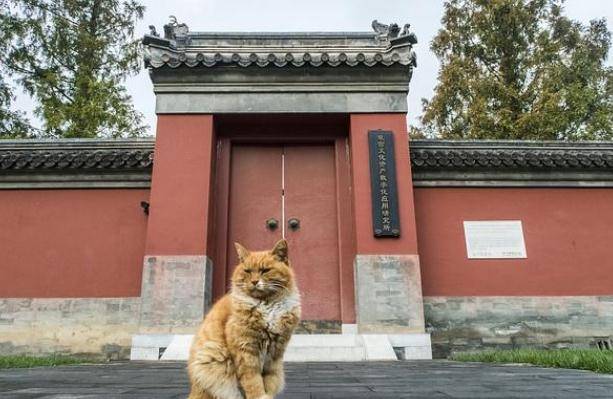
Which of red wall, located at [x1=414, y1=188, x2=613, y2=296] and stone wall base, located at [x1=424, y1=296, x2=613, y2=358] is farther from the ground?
red wall, located at [x1=414, y1=188, x2=613, y2=296]

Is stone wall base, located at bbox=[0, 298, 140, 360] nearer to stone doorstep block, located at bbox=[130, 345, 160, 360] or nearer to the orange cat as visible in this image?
stone doorstep block, located at bbox=[130, 345, 160, 360]

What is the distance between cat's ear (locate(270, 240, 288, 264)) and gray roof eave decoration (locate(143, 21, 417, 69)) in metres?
5.86

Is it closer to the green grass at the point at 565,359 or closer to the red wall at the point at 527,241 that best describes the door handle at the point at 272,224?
the red wall at the point at 527,241

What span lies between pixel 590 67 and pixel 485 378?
1559 cm

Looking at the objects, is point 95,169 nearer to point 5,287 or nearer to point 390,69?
point 5,287

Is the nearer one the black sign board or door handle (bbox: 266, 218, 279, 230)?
the black sign board

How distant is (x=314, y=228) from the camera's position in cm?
790

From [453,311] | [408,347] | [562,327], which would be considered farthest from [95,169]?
[562,327]

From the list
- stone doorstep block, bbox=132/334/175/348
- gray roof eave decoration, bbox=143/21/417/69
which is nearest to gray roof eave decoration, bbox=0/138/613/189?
gray roof eave decoration, bbox=143/21/417/69

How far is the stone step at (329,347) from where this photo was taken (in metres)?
6.32

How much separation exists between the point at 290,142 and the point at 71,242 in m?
4.11

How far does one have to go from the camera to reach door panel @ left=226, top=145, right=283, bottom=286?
7844 millimetres

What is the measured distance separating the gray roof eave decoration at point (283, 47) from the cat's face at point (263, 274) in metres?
5.91

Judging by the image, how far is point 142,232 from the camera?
25.6 feet
